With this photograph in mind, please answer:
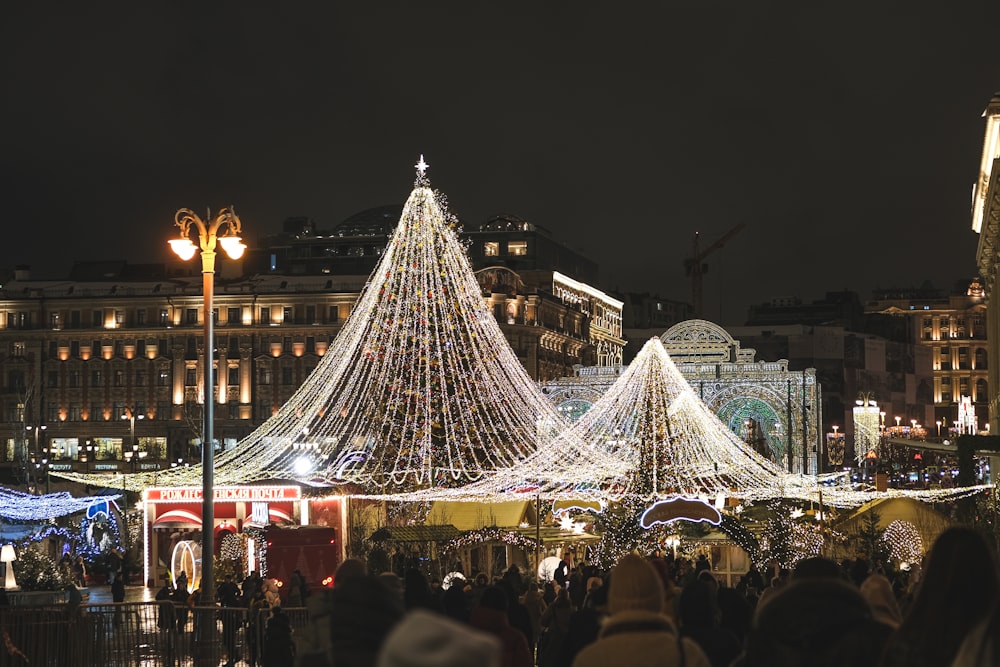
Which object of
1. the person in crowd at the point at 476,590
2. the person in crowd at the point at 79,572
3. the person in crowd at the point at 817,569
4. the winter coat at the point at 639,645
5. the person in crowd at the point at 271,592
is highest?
the person in crowd at the point at 817,569

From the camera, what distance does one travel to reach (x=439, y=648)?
135 inches

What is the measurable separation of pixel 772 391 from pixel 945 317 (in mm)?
60267

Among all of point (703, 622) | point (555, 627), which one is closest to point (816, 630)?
point (703, 622)

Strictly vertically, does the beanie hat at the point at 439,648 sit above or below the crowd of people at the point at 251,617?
above

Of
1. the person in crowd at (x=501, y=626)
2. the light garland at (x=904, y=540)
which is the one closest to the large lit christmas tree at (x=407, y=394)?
the light garland at (x=904, y=540)

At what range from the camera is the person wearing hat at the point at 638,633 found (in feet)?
18.7

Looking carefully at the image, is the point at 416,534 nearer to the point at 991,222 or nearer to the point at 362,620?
the point at 991,222

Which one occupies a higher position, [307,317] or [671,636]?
[307,317]

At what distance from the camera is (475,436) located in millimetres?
36344

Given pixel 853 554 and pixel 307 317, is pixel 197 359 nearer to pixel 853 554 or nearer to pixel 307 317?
pixel 307 317

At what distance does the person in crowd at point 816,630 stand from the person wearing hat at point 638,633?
27 cm

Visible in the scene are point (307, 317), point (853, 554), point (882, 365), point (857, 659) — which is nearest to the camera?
point (857, 659)

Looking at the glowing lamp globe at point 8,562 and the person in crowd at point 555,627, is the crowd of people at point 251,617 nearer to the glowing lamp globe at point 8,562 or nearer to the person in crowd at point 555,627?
the person in crowd at point 555,627

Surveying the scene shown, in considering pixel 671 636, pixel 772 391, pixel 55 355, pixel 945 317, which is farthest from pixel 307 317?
pixel 671 636
